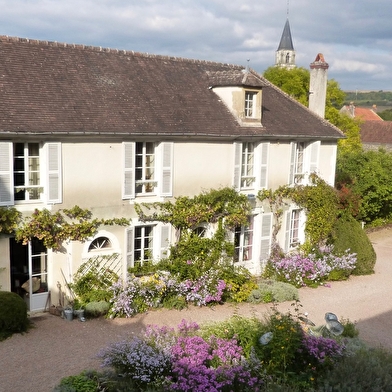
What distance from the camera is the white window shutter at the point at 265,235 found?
1677cm

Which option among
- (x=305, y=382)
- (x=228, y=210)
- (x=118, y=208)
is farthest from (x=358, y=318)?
(x=118, y=208)

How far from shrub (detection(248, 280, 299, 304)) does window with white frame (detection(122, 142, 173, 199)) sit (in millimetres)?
3862

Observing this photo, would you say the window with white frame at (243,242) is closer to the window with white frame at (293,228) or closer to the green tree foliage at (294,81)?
the window with white frame at (293,228)

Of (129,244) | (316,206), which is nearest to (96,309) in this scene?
(129,244)

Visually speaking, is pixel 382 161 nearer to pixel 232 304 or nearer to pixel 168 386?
pixel 232 304

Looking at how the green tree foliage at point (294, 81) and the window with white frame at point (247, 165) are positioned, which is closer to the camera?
the window with white frame at point (247, 165)

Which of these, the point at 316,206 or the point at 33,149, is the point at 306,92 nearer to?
the point at 316,206

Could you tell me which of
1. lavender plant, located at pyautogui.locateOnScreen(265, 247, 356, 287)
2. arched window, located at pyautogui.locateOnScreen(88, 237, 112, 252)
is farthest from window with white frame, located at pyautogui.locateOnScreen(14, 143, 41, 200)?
lavender plant, located at pyautogui.locateOnScreen(265, 247, 356, 287)

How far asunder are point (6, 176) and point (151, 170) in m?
4.13

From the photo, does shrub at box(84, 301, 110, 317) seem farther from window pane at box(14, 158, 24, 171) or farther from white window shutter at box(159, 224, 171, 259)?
window pane at box(14, 158, 24, 171)

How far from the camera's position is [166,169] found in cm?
1396

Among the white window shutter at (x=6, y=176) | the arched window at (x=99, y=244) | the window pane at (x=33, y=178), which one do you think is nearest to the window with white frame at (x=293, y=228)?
the arched window at (x=99, y=244)

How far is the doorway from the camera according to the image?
1225 centimetres

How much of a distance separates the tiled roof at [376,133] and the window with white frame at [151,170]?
36844mm
